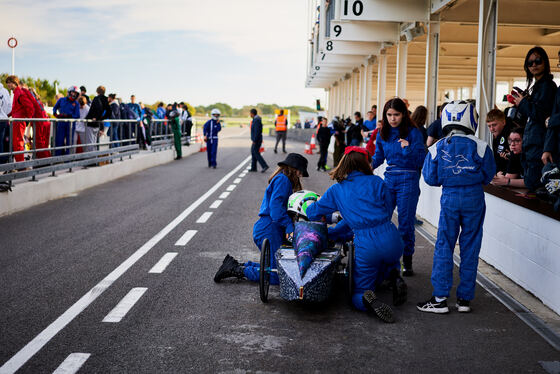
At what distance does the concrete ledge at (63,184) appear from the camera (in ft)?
39.8

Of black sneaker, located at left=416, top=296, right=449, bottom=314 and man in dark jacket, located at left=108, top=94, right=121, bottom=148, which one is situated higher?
man in dark jacket, located at left=108, top=94, right=121, bottom=148

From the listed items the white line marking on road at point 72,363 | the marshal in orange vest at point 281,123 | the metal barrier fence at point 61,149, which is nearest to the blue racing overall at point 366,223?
the white line marking on road at point 72,363

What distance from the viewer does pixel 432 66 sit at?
614 inches

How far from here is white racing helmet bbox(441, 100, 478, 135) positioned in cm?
625

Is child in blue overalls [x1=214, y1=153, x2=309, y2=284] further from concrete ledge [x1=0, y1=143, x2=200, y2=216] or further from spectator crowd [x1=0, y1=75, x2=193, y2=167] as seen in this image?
spectator crowd [x1=0, y1=75, x2=193, y2=167]

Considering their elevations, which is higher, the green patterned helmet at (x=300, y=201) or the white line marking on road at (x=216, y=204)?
the green patterned helmet at (x=300, y=201)

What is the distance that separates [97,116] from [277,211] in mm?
12310

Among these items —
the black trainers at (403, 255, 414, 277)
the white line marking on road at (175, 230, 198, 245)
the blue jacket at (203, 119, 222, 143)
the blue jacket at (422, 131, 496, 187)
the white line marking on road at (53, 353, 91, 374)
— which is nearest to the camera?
the white line marking on road at (53, 353, 91, 374)

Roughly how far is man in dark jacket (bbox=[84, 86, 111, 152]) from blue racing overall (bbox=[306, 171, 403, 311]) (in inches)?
480

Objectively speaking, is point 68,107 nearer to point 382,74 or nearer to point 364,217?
point 382,74

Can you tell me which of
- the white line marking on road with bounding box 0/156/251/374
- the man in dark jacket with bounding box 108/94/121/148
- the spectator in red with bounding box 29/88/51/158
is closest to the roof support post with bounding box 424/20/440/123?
the white line marking on road with bounding box 0/156/251/374

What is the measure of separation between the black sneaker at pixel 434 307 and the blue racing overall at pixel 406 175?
1.56 m

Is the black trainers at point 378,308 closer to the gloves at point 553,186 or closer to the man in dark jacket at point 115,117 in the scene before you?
the gloves at point 553,186

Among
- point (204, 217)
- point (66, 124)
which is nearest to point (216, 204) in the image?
point (204, 217)
